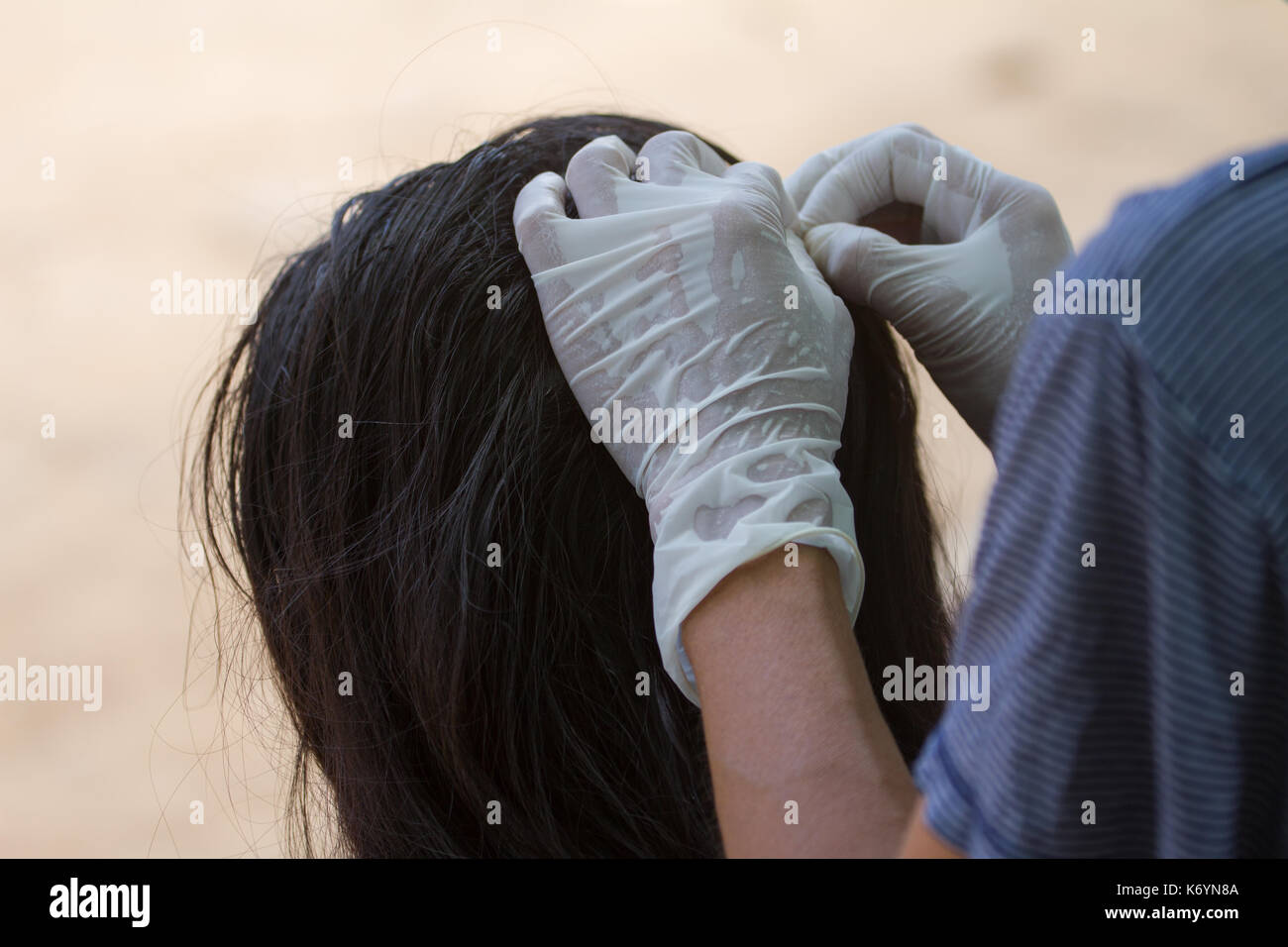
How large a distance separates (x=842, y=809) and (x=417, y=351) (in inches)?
16.6

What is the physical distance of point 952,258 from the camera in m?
0.79

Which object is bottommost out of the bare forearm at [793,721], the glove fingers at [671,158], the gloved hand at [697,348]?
the bare forearm at [793,721]

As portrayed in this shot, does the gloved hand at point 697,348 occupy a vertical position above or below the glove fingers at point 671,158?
below

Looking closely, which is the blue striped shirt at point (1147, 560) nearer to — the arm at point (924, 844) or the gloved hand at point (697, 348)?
the arm at point (924, 844)

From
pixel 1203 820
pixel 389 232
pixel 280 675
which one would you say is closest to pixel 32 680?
pixel 280 675

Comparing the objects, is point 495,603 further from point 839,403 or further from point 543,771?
point 839,403

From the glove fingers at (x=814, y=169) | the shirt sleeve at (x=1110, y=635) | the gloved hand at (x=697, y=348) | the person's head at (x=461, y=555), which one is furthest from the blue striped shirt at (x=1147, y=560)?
the glove fingers at (x=814, y=169)

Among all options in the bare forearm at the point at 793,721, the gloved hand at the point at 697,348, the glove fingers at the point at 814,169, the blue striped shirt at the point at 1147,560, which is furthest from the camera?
the glove fingers at the point at 814,169

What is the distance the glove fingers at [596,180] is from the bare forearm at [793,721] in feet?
0.96

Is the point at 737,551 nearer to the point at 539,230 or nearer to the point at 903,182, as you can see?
the point at 539,230

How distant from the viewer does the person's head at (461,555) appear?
72 cm

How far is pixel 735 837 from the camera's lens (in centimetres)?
56

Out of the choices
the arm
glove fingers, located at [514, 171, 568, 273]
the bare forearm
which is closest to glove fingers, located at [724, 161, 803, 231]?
glove fingers, located at [514, 171, 568, 273]

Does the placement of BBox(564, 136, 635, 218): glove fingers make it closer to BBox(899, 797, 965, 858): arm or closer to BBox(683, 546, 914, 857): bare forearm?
BBox(683, 546, 914, 857): bare forearm
